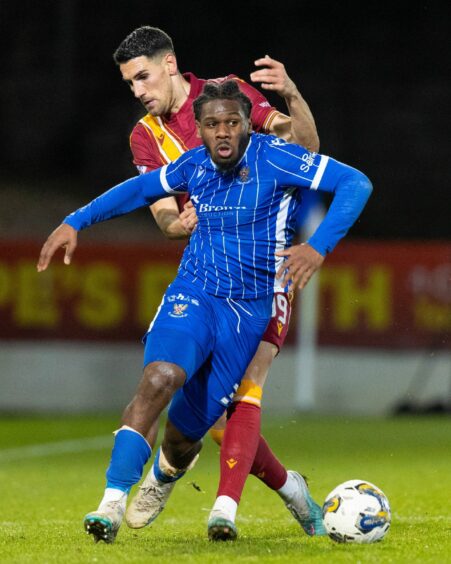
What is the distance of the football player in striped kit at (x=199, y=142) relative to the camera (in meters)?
5.74

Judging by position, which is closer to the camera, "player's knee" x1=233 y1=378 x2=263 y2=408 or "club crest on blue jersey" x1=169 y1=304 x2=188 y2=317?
"club crest on blue jersey" x1=169 y1=304 x2=188 y2=317

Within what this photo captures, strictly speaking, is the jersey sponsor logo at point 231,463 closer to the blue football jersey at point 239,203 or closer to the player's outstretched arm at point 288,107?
the blue football jersey at point 239,203

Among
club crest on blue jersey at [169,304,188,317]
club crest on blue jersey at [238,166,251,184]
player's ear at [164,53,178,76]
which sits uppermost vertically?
player's ear at [164,53,178,76]

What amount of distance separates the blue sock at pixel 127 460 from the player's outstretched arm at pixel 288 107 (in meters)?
1.71

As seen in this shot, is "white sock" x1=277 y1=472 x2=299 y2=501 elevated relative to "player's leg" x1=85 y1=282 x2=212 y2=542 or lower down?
lower down

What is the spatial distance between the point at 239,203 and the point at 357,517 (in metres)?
1.45

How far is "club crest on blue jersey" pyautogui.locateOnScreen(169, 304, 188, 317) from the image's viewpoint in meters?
5.60

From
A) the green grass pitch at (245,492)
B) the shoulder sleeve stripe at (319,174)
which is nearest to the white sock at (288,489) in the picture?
the green grass pitch at (245,492)

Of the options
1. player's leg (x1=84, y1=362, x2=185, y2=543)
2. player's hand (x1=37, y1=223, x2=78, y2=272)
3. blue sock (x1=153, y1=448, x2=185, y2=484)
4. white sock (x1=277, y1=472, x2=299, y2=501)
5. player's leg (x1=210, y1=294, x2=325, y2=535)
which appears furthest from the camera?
blue sock (x1=153, y1=448, x2=185, y2=484)

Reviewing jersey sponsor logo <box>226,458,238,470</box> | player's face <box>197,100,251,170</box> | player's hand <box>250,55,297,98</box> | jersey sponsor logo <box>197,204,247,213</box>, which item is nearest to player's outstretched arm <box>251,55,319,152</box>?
player's hand <box>250,55,297,98</box>

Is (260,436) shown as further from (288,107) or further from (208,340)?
(288,107)

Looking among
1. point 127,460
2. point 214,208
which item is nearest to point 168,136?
point 214,208

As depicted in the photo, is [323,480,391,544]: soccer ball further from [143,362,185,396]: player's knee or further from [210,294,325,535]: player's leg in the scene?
[143,362,185,396]: player's knee

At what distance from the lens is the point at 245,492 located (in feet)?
27.3
